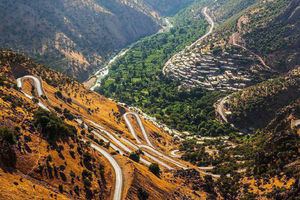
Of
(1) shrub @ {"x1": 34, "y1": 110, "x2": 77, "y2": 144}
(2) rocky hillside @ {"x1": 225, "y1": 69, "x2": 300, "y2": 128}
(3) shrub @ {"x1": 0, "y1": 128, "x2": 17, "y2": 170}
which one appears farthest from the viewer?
(2) rocky hillside @ {"x1": 225, "y1": 69, "x2": 300, "y2": 128}

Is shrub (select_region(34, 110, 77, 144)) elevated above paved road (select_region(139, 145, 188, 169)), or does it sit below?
below

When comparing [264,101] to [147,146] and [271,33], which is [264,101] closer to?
[271,33]

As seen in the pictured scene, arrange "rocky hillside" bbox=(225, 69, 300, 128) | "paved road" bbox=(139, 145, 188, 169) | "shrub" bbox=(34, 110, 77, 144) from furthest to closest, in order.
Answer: "rocky hillside" bbox=(225, 69, 300, 128)
"paved road" bbox=(139, 145, 188, 169)
"shrub" bbox=(34, 110, 77, 144)

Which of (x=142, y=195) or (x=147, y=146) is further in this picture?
(x=147, y=146)

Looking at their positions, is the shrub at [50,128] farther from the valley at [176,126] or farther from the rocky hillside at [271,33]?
the rocky hillside at [271,33]

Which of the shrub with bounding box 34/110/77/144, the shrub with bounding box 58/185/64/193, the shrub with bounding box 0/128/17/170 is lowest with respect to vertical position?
the shrub with bounding box 58/185/64/193

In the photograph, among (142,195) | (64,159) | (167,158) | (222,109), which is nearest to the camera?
(142,195)

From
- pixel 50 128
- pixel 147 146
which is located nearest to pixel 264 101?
pixel 147 146

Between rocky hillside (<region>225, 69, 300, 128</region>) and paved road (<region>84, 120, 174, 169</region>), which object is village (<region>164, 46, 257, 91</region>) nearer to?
rocky hillside (<region>225, 69, 300, 128</region>)

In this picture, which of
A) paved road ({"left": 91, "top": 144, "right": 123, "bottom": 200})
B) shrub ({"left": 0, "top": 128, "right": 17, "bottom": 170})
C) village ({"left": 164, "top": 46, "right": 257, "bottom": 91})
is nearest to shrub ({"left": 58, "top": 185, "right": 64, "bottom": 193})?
shrub ({"left": 0, "top": 128, "right": 17, "bottom": 170})
